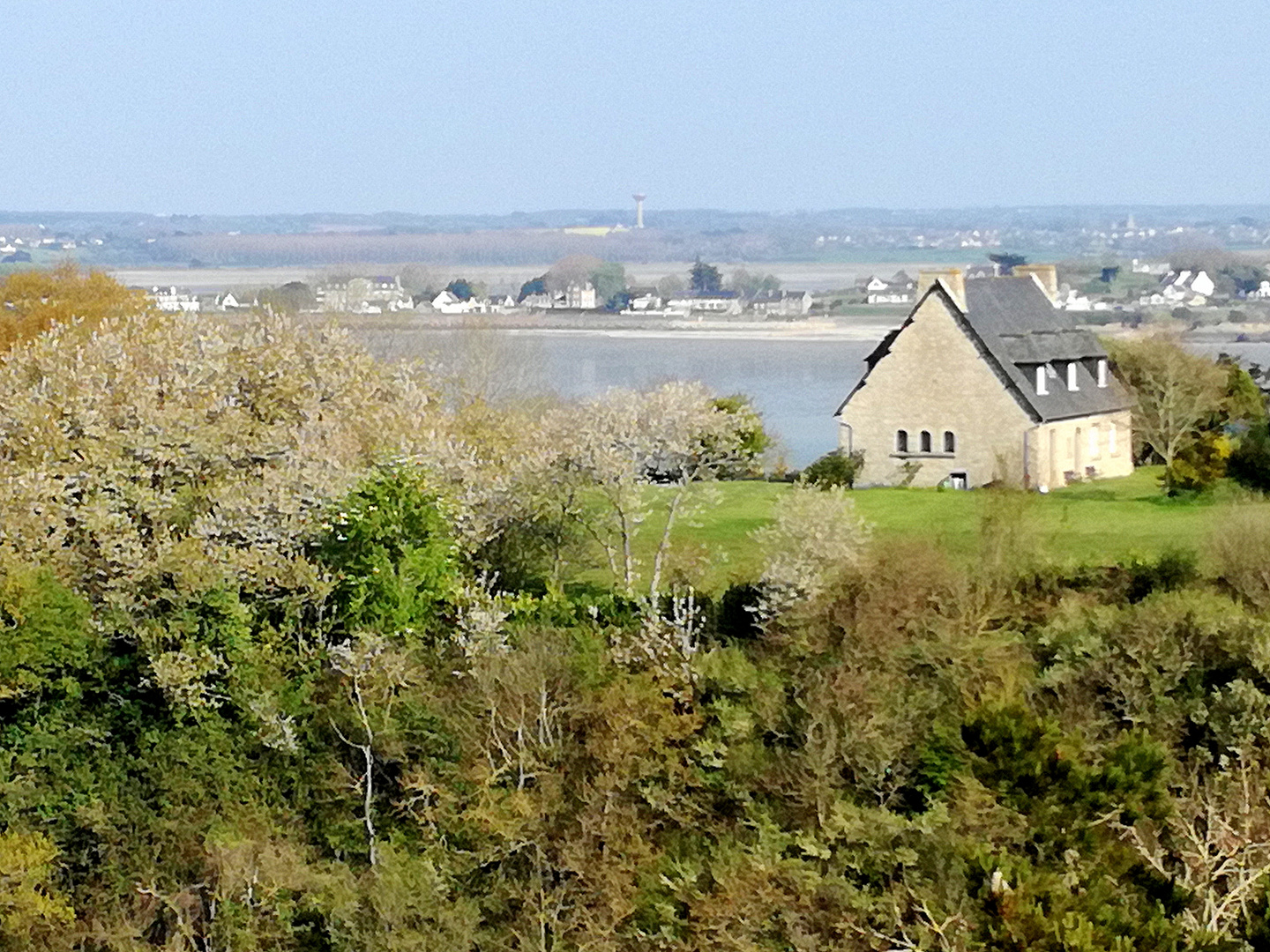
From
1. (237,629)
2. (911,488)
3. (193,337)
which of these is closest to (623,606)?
(237,629)

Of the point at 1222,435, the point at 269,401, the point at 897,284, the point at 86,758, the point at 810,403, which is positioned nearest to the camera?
the point at 86,758

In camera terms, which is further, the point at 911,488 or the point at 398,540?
the point at 911,488

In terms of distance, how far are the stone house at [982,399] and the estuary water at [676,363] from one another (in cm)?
406

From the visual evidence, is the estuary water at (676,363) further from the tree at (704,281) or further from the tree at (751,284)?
the tree at (751,284)

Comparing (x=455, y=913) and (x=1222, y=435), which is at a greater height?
(x=1222, y=435)

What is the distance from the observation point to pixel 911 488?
30.4 m

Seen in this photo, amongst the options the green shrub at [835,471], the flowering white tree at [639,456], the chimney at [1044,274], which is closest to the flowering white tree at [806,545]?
the flowering white tree at [639,456]

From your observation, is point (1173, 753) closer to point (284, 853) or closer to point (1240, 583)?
point (1240, 583)

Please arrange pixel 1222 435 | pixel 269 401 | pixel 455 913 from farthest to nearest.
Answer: pixel 1222 435 < pixel 269 401 < pixel 455 913

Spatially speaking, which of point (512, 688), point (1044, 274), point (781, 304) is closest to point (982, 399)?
point (1044, 274)

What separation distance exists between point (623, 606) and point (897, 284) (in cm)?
10365

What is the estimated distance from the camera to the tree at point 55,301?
108ft

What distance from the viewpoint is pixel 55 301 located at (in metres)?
35.1

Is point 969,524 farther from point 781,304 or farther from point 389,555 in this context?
point 781,304
